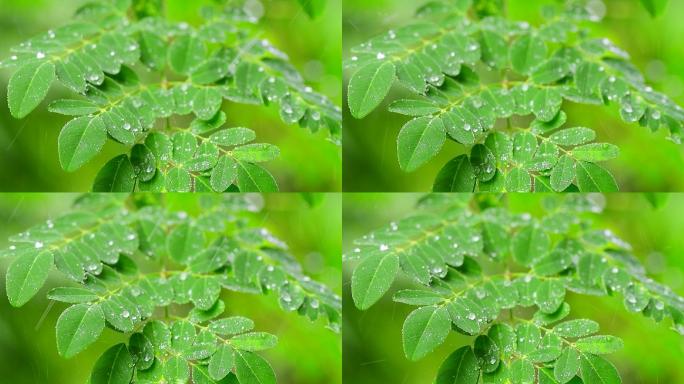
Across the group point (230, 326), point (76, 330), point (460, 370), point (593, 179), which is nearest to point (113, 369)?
point (76, 330)

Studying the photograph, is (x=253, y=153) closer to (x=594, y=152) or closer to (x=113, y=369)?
(x=113, y=369)

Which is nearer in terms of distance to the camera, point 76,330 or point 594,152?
point 76,330

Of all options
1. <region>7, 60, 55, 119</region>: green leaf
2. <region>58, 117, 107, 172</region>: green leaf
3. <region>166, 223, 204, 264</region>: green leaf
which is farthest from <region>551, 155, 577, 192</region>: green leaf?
<region>7, 60, 55, 119</region>: green leaf

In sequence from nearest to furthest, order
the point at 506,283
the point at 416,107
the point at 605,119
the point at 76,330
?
the point at 76,330 < the point at 416,107 < the point at 506,283 < the point at 605,119

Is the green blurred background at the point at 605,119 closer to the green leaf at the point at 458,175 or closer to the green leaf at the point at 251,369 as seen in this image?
the green leaf at the point at 458,175

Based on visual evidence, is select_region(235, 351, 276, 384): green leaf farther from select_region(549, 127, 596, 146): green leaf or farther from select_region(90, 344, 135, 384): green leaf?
select_region(549, 127, 596, 146): green leaf

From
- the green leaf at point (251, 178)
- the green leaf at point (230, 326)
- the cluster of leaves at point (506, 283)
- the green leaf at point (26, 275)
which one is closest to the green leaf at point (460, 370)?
the cluster of leaves at point (506, 283)

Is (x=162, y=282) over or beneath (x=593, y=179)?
beneath
